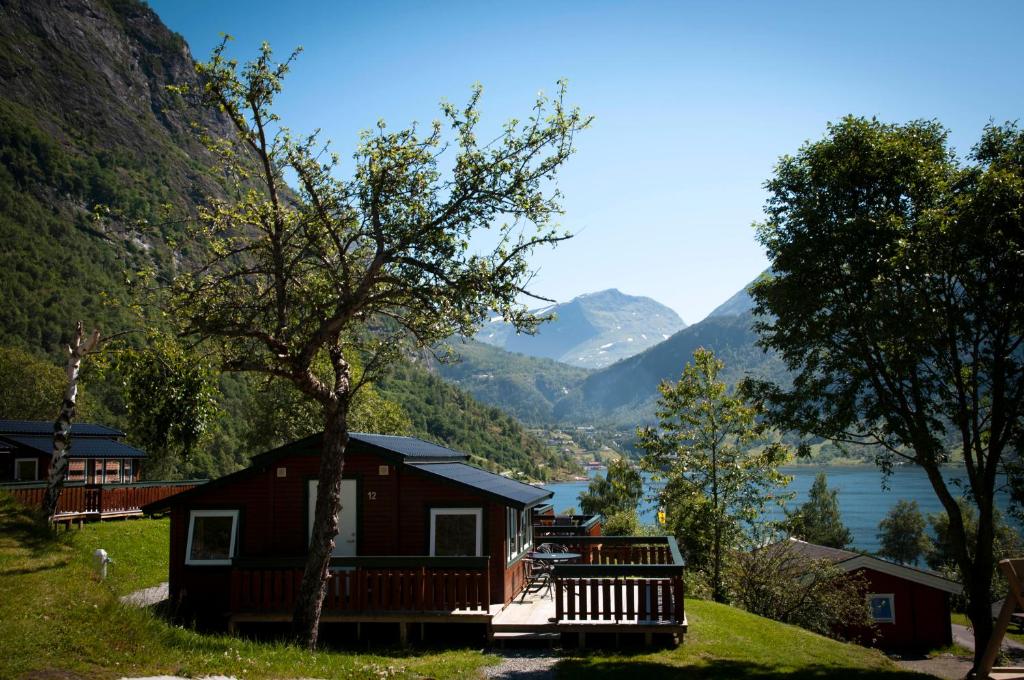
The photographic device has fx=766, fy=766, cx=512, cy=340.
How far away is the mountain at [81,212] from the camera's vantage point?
110m

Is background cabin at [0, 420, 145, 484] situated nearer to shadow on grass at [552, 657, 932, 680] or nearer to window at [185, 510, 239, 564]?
window at [185, 510, 239, 564]

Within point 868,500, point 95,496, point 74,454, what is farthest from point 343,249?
point 868,500

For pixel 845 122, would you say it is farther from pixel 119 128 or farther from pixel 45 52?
pixel 45 52

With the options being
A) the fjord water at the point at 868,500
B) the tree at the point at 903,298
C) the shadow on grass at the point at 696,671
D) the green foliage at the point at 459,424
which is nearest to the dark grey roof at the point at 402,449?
the shadow on grass at the point at 696,671

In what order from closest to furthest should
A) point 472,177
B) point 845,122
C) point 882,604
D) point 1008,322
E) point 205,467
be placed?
point 472,177 < point 1008,322 < point 845,122 < point 882,604 < point 205,467

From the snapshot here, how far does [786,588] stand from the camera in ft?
73.0

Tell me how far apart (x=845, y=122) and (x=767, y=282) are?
3.61m

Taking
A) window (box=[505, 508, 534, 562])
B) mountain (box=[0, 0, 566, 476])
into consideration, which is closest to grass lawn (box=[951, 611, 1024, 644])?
window (box=[505, 508, 534, 562])

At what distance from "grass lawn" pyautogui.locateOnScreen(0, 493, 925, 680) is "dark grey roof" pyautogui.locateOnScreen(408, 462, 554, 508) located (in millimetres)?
3293

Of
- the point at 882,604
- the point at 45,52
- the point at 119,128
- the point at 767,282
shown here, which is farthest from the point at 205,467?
the point at 45,52

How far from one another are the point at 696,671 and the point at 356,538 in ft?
25.9

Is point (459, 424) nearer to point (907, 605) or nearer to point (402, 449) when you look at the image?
point (907, 605)

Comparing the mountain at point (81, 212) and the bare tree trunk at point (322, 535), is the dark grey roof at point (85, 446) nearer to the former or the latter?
the mountain at point (81, 212)

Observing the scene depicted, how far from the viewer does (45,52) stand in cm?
18900
